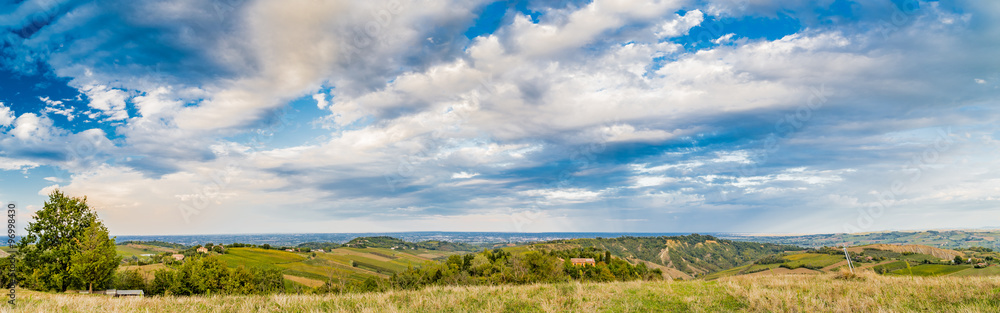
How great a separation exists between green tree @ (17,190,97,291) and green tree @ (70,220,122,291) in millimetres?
727

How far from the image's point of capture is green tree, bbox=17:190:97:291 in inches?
1642

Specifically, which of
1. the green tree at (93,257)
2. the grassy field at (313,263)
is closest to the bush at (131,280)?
the grassy field at (313,263)

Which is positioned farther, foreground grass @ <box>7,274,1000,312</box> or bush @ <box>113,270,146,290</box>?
bush @ <box>113,270,146,290</box>

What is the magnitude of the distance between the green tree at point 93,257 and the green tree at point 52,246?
2.38 feet

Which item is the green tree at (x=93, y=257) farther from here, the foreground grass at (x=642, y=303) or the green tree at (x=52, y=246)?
the foreground grass at (x=642, y=303)

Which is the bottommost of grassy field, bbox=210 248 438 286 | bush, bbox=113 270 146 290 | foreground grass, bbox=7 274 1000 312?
grassy field, bbox=210 248 438 286

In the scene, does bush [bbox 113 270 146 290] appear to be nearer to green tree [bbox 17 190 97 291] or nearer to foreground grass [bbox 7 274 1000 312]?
green tree [bbox 17 190 97 291]

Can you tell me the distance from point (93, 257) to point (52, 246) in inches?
164

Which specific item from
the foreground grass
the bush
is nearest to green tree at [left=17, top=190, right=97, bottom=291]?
the bush

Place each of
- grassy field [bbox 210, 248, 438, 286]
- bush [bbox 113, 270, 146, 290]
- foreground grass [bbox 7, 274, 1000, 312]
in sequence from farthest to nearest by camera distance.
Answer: grassy field [bbox 210, 248, 438, 286] < bush [bbox 113, 270, 146, 290] < foreground grass [bbox 7, 274, 1000, 312]

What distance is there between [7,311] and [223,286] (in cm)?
8167

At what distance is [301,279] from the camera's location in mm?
118438

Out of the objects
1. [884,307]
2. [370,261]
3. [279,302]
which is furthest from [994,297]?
[370,261]

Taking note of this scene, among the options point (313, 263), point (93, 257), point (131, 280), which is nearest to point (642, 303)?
point (93, 257)
